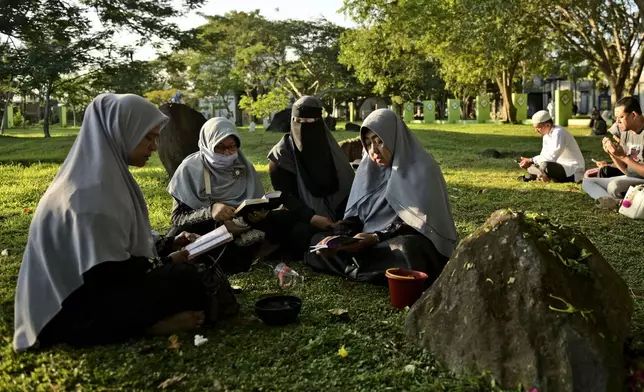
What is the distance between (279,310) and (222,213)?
133 centimetres

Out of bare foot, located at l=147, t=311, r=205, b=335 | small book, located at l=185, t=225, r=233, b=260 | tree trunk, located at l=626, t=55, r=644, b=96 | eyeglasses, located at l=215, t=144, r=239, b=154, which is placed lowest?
bare foot, located at l=147, t=311, r=205, b=335

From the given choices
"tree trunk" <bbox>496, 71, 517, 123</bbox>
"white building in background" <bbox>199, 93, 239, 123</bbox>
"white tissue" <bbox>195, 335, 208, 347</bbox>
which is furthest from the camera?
"white building in background" <bbox>199, 93, 239, 123</bbox>

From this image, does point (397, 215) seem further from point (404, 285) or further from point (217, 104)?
point (217, 104)

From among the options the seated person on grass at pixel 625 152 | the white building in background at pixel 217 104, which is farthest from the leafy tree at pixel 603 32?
the white building in background at pixel 217 104

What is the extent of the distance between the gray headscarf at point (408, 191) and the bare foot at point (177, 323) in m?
1.60

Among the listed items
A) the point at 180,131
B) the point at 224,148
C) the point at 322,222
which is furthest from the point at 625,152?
the point at 180,131

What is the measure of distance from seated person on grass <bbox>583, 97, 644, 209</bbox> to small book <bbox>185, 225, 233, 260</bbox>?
4.57 m

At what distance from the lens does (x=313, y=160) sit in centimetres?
507

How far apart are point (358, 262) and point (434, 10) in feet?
61.0

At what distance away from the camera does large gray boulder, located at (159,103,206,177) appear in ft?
23.5

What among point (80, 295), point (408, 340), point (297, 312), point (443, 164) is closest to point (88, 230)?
point (80, 295)

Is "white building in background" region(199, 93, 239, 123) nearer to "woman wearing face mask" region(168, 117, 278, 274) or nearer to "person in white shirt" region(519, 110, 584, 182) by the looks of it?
"person in white shirt" region(519, 110, 584, 182)

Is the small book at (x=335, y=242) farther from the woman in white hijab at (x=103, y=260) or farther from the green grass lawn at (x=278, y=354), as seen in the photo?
the woman in white hijab at (x=103, y=260)

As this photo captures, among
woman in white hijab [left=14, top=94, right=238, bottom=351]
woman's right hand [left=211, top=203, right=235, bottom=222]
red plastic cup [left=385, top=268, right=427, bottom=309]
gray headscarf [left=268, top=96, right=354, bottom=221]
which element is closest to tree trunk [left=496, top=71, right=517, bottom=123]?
gray headscarf [left=268, top=96, right=354, bottom=221]
